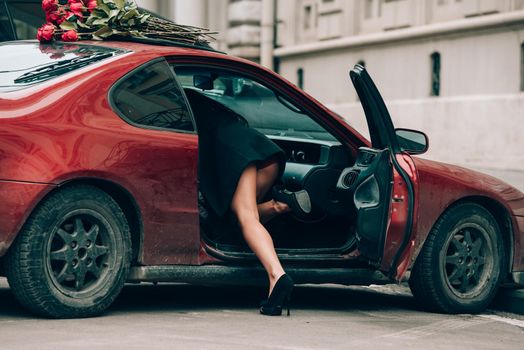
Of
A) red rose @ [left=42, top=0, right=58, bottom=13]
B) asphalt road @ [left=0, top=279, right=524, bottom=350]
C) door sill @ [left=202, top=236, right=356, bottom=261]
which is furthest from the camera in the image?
red rose @ [left=42, top=0, right=58, bottom=13]

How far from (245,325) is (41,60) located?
174 centimetres

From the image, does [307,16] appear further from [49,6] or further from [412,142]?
[49,6]

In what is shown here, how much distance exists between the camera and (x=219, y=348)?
5598 millimetres

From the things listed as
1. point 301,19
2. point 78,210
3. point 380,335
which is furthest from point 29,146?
point 301,19

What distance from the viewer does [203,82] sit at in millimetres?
7344

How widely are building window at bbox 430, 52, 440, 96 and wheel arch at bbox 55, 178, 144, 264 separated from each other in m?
13.7

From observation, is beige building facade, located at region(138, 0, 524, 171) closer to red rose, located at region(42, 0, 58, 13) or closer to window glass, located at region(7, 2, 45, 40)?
window glass, located at region(7, 2, 45, 40)

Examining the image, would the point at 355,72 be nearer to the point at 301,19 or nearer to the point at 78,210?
the point at 78,210

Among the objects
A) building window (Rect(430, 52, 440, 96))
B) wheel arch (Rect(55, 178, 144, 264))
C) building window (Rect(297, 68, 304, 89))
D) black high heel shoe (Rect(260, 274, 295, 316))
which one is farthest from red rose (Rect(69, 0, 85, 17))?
building window (Rect(297, 68, 304, 89))

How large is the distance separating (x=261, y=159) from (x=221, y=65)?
54cm

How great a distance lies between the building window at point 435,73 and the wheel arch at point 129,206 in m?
13.7

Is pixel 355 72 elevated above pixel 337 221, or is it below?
above

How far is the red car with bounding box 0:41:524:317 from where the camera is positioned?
20.3ft

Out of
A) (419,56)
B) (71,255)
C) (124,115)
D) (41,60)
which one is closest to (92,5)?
(41,60)
